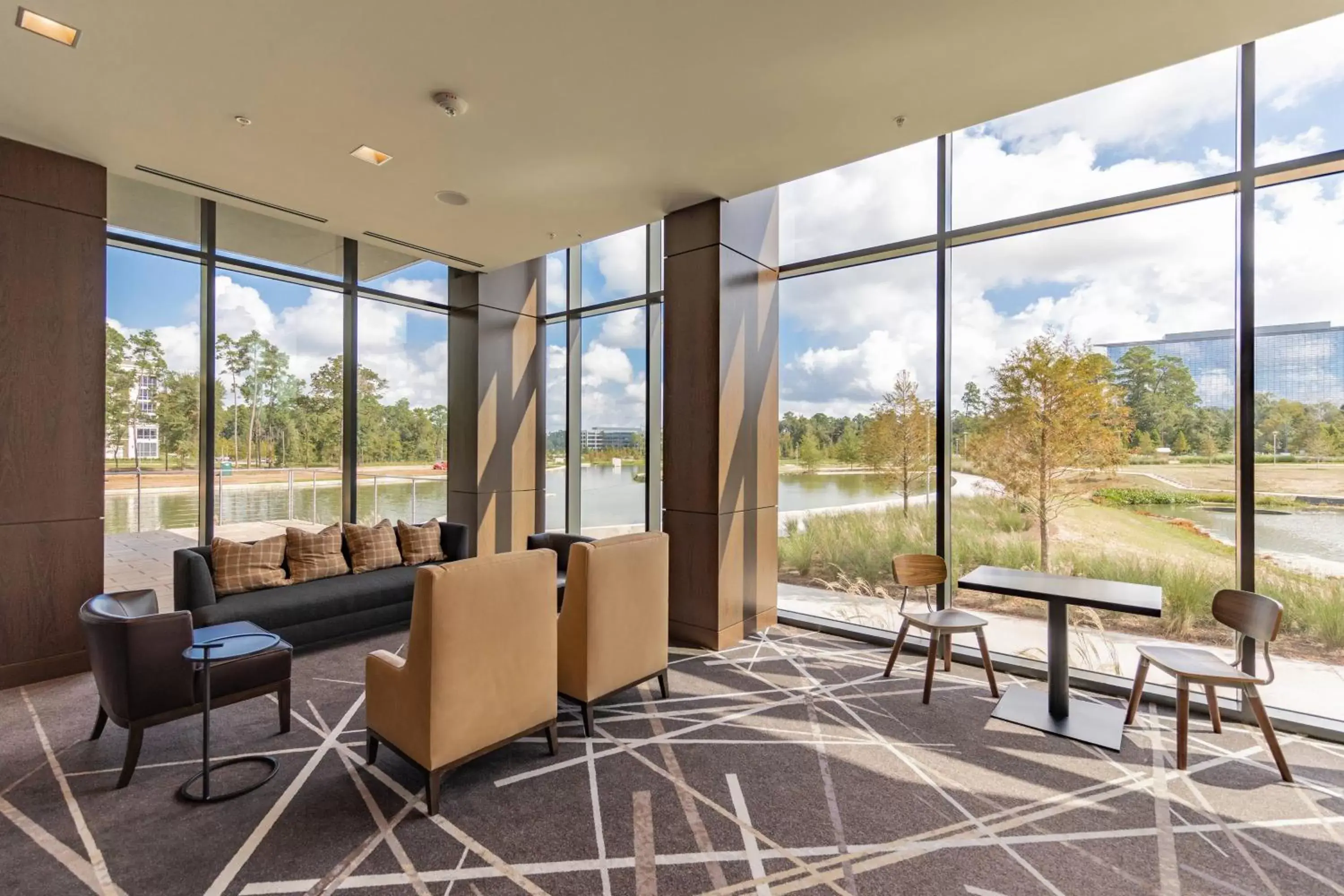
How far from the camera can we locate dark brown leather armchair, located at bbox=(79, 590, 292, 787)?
2637mm

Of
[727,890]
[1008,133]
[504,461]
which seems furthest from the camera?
[504,461]

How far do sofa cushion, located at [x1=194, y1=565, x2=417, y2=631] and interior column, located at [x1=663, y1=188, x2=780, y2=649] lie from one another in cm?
206

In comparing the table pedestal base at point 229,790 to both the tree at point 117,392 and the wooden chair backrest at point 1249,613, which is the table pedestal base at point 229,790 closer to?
the tree at point 117,392

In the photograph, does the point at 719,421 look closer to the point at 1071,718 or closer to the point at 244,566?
the point at 1071,718

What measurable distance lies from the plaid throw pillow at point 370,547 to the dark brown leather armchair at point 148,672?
206 centimetres

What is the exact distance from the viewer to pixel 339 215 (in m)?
4.96

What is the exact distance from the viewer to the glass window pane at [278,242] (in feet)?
16.8

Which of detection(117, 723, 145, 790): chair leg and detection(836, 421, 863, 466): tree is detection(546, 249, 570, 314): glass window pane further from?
detection(117, 723, 145, 790): chair leg

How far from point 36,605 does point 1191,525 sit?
288 inches

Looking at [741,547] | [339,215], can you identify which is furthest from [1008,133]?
[339,215]

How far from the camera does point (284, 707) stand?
10.3 ft

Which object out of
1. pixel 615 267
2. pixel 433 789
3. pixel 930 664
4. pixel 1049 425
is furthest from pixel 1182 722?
pixel 615 267

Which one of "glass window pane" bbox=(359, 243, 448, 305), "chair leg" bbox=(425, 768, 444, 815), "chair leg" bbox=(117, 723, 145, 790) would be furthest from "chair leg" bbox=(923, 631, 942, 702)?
"glass window pane" bbox=(359, 243, 448, 305)

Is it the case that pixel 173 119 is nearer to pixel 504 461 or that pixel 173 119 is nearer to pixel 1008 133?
pixel 504 461
